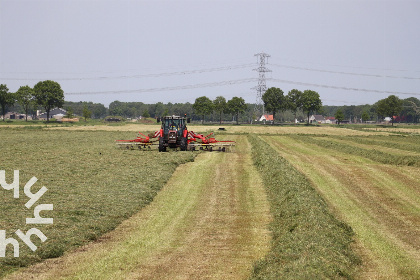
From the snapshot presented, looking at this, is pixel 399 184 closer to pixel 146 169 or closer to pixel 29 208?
pixel 146 169

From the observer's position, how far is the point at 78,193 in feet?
55.8

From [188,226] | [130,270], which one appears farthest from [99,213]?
[130,270]

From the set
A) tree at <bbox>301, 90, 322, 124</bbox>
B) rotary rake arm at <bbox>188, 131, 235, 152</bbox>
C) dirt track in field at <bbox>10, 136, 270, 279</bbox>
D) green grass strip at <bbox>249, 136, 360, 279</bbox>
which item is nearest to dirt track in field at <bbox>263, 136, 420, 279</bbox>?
green grass strip at <bbox>249, 136, 360, 279</bbox>

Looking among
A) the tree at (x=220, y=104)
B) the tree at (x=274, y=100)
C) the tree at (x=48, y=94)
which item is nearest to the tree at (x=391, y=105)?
the tree at (x=274, y=100)

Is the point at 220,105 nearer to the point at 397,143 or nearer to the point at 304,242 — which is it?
the point at 397,143

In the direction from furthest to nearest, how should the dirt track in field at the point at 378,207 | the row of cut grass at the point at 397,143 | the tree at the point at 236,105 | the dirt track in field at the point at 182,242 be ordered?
the tree at the point at 236,105, the row of cut grass at the point at 397,143, the dirt track in field at the point at 378,207, the dirt track in field at the point at 182,242

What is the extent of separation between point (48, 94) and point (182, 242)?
140 meters

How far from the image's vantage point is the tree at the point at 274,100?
16362 cm

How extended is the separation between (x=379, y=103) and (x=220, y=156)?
127 m

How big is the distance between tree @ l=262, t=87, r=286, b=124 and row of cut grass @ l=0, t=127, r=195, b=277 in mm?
135506

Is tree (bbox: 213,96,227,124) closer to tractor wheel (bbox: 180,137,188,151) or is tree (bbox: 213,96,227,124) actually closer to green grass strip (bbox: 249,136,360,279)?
tractor wheel (bbox: 180,137,188,151)

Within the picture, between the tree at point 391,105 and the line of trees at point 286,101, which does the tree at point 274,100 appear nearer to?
the line of trees at point 286,101

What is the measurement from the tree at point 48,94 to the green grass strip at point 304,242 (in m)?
136

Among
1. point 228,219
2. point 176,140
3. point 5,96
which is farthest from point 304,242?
point 5,96
